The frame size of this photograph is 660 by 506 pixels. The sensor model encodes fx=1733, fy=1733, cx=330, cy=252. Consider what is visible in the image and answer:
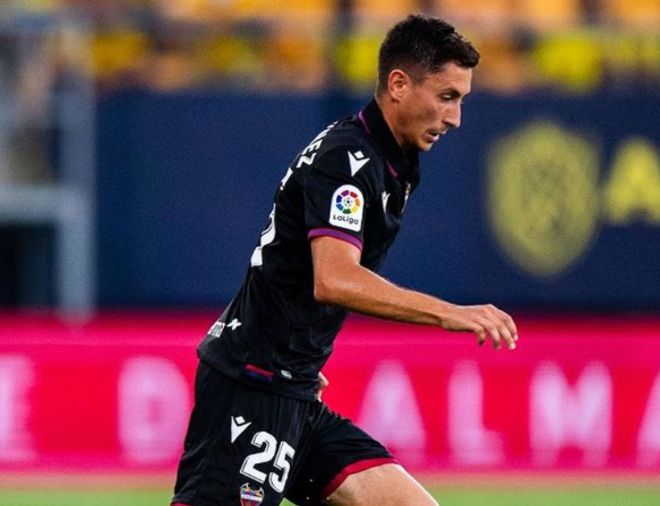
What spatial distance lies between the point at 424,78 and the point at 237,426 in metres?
1.38

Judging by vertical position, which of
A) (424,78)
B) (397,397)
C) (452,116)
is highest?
(424,78)

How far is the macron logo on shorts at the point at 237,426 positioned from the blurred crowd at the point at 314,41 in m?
7.66

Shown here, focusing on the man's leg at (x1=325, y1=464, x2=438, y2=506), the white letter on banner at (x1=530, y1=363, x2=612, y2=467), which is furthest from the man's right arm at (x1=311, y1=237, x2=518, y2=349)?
the white letter on banner at (x1=530, y1=363, x2=612, y2=467)

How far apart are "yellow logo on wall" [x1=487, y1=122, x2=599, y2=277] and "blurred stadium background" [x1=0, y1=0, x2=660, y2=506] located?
0.02 meters

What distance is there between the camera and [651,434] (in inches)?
485

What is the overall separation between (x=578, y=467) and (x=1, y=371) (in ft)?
13.4

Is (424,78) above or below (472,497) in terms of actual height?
above

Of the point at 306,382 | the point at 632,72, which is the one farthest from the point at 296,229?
the point at 632,72

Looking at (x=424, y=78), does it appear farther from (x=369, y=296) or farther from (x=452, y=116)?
(x=369, y=296)

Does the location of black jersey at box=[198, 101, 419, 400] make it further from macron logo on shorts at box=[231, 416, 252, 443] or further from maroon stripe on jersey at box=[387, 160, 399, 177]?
macron logo on shorts at box=[231, 416, 252, 443]

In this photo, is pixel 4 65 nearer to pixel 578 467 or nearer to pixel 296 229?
pixel 578 467

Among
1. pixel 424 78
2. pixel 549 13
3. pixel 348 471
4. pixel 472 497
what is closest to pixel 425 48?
pixel 424 78

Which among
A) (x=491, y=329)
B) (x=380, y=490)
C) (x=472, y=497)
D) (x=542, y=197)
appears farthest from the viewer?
(x=542, y=197)

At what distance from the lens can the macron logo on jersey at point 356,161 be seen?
5820 millimetres
